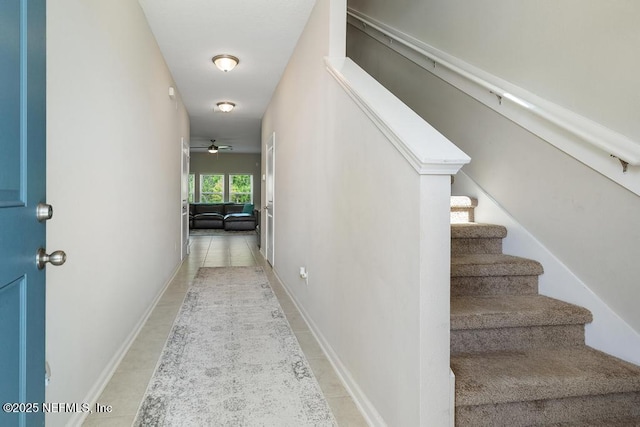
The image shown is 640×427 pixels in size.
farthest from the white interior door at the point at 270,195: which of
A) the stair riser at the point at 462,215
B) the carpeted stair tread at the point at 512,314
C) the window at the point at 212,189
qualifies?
the window at the point at 212,189

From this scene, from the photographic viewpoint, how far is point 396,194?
1440 millimetres

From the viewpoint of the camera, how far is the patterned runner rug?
5.61 feet

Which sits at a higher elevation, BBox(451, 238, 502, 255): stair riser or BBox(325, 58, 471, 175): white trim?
BBox(325, 58, 471, 175): white trim

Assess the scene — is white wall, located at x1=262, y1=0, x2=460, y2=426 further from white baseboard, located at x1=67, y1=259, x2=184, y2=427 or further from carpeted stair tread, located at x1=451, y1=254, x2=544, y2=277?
white baseboard, located at x1=67, y1=259, x2=184, y2=427

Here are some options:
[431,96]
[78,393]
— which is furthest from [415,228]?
[431,96]

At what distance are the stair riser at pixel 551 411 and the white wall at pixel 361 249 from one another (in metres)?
0.19

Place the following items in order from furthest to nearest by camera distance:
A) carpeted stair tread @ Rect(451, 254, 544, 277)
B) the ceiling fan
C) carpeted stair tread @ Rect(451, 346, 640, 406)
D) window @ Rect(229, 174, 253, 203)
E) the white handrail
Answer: window @ Rect(229, 174, 253, 203), the ceiling fan, carpeted stair tread @ Rect(451, 254, 544, 277), the white handrail, carpeted stair tread @ Rect(451, 346, 640, 406)

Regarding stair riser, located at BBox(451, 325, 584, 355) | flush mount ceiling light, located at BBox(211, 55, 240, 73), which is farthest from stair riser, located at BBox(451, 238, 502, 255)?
flush mount ceiling light, located at BBox(211, 55, 240, 73)

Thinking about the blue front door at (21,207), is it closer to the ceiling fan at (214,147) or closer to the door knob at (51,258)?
the door knob at (51,258)

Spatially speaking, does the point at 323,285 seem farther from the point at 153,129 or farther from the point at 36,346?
the point at 153,129

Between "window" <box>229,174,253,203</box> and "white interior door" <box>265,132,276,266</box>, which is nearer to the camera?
"white interior door" <box>265,132,276,266</box>

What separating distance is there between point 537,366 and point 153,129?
11.0 feet

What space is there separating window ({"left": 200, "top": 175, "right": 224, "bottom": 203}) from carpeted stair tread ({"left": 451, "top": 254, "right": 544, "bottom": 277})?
461 inches

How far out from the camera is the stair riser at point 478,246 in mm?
2252
